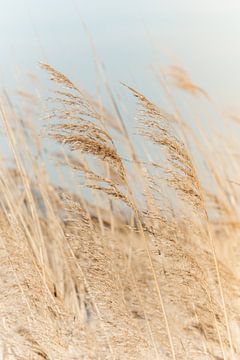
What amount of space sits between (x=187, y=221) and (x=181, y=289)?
0.89ft

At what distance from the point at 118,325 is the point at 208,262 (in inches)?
18.5

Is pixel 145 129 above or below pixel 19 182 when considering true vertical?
above

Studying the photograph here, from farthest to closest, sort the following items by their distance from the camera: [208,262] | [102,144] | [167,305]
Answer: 1. [167,305]
2. [208,262]
3. [102,144]

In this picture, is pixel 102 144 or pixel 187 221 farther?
pixel 187 221

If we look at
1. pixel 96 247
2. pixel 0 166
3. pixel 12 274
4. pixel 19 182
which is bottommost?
pixel 19 182

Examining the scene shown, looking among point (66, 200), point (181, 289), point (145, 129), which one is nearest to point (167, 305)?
point (181, 289)

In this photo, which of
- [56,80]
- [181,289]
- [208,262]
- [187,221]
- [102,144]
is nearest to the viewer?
[102,144]

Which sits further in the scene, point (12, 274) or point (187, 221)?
point (12, 274)

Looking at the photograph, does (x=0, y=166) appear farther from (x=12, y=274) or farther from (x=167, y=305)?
(x=167, y=305)

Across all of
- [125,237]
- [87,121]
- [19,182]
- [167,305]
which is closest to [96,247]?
[87,121]

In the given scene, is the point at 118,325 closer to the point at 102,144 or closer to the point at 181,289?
the point at 181,289

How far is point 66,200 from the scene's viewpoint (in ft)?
5.71

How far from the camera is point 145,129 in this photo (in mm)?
1610

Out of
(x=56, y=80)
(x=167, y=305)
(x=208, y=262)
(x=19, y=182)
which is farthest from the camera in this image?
(x=19, y=182)
